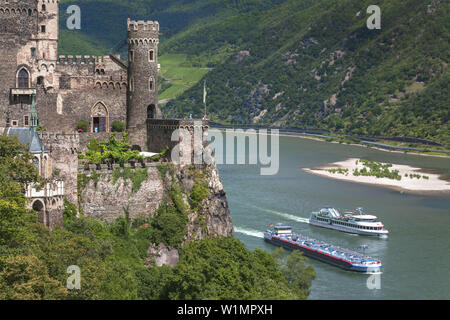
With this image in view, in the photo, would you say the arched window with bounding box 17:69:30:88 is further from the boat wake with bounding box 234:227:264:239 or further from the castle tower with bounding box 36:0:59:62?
the boat wake with bounding box 234:227:264:239

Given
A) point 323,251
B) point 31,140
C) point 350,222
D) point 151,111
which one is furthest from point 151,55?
point 350,222

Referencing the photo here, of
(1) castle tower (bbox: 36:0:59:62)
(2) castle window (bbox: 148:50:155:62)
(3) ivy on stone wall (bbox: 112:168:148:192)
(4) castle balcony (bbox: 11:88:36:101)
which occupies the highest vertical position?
(1) castle tower (bbox: 36:0:59:62)

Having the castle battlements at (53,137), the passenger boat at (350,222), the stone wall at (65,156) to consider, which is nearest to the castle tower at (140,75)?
the stone wall at (65,156)

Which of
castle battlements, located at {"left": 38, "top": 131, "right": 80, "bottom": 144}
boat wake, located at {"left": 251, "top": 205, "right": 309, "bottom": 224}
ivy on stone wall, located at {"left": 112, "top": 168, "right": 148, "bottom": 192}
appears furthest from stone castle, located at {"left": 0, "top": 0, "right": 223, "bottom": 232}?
boat wake, located at {"left": 251, "top": 205, "right": 309, "bottom": 224}

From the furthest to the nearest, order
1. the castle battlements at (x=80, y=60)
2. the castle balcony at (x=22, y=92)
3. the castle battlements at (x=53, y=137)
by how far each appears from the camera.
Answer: the castle battlements at (x=80, y=60) < the castle balcony at (x=22, y=92) < the castle battlements at (x=53, y=137)

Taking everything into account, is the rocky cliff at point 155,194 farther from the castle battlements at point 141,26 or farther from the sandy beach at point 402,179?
the sandy beach at point 402,179

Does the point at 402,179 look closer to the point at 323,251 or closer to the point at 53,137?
the point at 323,251
